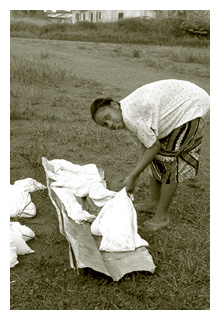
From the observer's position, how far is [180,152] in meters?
2.73

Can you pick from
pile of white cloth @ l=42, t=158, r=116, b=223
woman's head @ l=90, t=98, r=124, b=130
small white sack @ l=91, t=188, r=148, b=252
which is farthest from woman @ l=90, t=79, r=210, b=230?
pile of white cloth @ l=42, t=158, r=116, b=223

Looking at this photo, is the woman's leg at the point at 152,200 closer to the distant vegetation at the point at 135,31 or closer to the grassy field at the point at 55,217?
the grassy field at the point at 55,217

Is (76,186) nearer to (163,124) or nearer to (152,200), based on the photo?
(152,200)

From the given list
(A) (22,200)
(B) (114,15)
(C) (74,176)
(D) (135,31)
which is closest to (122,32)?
(D) (135,31)

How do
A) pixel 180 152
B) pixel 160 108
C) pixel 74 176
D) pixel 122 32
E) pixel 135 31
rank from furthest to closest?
pixel 122 32 < pixel 135 31 < pixel 74 176 < pixel 180 152 < pixel 160 108

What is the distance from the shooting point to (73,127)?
5.08 meters

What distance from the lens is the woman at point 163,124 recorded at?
2.50 metres

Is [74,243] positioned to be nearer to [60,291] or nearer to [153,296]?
[60,291]

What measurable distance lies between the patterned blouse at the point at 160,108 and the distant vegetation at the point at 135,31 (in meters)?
12.7

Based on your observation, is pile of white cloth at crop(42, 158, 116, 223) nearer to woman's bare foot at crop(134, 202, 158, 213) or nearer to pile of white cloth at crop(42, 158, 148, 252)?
pile of white cloth at crop(42, 158, 148, 252)

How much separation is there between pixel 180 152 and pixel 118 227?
684mm

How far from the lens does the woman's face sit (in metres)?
2.50

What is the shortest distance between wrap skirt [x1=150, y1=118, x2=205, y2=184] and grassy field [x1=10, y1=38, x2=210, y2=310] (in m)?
0.41

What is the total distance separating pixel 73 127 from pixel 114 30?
13190 mm
